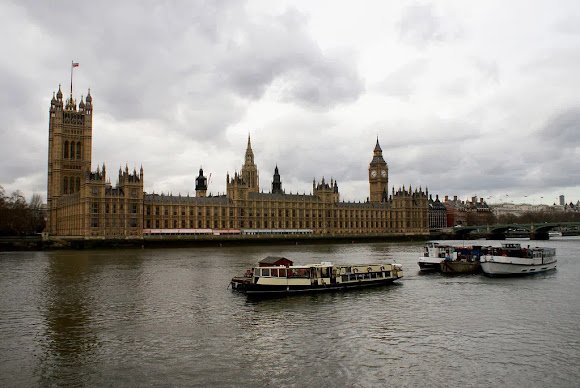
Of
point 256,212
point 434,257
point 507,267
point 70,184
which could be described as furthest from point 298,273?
point 70,184

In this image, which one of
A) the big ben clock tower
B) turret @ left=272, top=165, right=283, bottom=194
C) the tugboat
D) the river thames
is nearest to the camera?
the river thames

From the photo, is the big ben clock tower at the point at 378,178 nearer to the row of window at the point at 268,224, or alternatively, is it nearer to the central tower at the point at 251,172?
the row of window at the point at 268,224

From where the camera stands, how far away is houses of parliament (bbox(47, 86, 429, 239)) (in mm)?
109062

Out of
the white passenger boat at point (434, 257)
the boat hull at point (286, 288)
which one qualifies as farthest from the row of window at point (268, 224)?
the boat hull at point (286, 288)

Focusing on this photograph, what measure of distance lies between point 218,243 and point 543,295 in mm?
82158

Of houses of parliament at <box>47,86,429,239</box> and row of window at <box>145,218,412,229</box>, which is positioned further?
row of window at <box>145,218,412,229</box>

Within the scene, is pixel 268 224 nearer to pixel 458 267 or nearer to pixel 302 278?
pixel 458 267

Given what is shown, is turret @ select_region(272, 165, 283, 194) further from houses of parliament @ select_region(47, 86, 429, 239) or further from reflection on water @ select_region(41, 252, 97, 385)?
reflection on water @ select_region(41, 252, 97, 385)

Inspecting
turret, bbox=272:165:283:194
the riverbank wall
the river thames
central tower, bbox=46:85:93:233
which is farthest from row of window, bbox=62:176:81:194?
the river thames

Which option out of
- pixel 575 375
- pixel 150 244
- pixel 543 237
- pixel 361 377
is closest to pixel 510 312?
pixel 575 375

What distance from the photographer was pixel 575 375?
20.2 m

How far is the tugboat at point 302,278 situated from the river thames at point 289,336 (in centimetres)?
127

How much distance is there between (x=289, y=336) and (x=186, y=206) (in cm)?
9789

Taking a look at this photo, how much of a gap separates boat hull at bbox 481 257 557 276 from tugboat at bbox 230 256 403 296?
1227 centimetres
